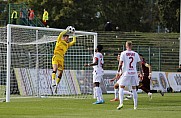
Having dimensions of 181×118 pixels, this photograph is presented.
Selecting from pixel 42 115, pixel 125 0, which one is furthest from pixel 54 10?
pixel 42 115

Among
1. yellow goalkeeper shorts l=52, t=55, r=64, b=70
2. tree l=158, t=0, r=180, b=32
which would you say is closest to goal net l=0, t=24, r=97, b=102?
yellow goalkeeper shorts l=52, t=55, r=64, b=70

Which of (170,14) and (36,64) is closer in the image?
(36,64)

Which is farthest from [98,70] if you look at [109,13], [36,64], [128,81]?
[109,13]

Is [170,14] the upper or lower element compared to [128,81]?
upper

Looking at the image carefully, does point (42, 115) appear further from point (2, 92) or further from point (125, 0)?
point (125, 0)

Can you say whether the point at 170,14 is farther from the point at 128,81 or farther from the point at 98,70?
the point at 128,81

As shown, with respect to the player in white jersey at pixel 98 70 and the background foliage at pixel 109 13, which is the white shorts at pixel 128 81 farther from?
the background foliage at pixel 109 13

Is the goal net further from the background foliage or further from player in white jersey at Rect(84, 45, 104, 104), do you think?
the background foliage

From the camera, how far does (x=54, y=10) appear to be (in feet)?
228

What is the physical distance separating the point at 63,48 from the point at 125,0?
50.4 m

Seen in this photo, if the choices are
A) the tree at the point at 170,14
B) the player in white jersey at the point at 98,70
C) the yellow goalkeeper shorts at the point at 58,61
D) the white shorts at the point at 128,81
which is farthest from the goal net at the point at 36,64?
the tree at the point at 170,14

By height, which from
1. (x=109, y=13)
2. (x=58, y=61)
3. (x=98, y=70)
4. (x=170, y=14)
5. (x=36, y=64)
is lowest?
(x=98, y=70)

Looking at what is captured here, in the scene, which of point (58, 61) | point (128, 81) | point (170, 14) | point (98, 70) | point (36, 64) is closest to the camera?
point (128, 81)

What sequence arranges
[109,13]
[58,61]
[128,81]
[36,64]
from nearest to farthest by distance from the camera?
[128,81]
[58,61]
[36,64]
[109,13]
